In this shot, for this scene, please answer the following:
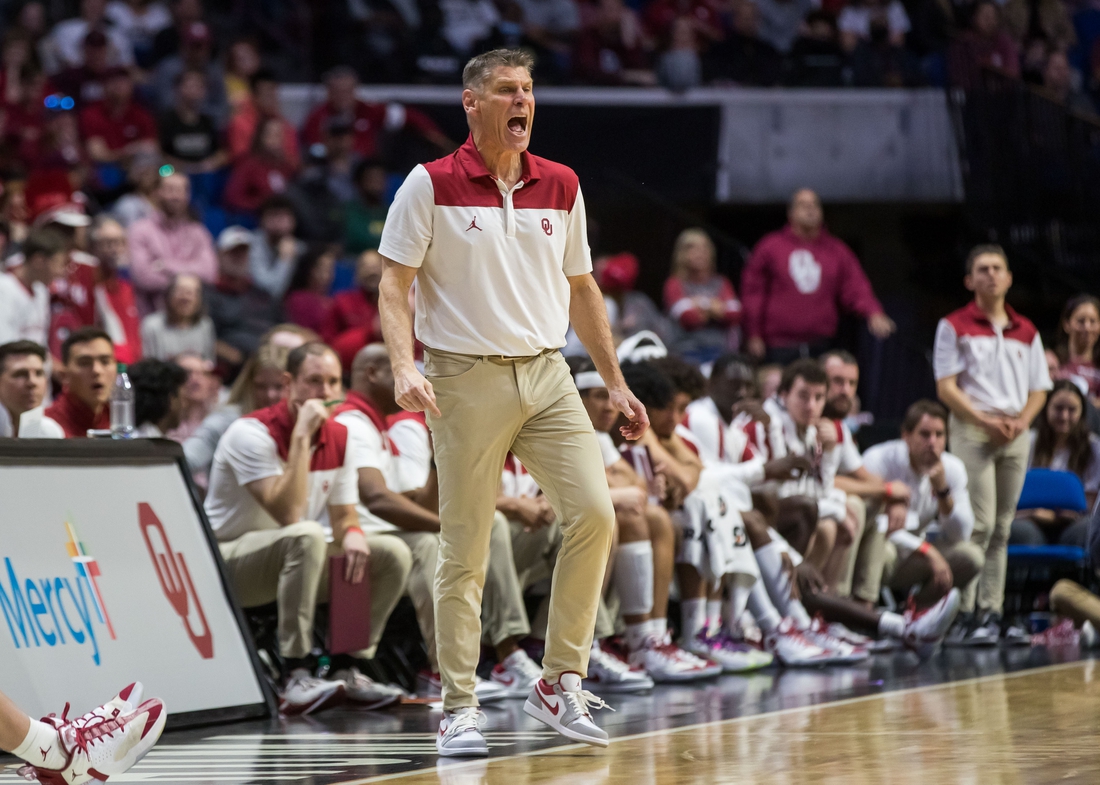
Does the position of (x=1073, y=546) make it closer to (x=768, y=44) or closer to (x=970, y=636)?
(x=970, y=636)

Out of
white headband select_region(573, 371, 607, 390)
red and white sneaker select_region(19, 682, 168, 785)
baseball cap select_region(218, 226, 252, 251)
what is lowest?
red and white sneaker select_region(19, 682, 168, 785)

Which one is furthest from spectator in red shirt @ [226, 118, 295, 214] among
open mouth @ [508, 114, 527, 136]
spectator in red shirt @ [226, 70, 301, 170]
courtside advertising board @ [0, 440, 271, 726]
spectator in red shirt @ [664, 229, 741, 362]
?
open mouth @ [508, 114, 527, 136]

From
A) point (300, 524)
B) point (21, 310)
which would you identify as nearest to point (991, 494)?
point (300, 524)

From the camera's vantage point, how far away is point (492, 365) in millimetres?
4898

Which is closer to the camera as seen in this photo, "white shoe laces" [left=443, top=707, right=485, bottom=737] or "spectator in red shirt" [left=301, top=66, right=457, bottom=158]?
"white shoe laces" [left=443, top=707, right=485, bottom=737]

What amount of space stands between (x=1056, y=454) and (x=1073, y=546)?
2.60ft

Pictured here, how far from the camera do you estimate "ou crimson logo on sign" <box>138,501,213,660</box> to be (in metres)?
5.61

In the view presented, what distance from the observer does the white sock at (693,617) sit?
7.23 m

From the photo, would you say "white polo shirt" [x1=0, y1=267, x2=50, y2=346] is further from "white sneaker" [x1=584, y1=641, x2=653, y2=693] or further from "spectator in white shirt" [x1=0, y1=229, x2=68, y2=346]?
"white sneaker" [x1=584, y1=641, x2=653, y2=693]

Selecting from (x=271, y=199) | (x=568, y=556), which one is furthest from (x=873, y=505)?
(x=271, y=199)

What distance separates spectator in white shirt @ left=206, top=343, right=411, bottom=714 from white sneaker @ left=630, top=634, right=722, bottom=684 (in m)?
1.18

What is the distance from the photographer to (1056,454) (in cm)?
941

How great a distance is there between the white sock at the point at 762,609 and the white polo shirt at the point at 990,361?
2094mm

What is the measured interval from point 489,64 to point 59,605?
2.26 meters
